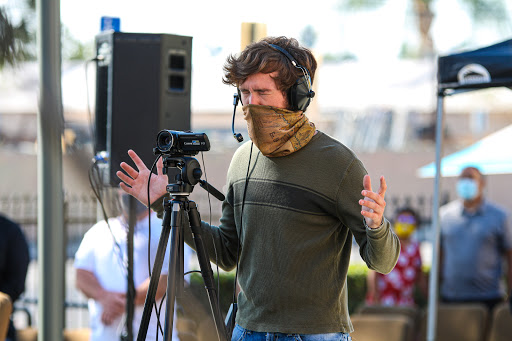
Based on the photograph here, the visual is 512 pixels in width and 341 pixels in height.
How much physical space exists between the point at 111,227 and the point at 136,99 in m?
0.62

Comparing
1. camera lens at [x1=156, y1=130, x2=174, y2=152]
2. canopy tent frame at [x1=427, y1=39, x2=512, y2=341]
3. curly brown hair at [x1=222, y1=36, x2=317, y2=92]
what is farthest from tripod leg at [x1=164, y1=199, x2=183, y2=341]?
canopy tent frame at [x1=427, y1=39, x2=512, y2=341]

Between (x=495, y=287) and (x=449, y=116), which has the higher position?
(x=449, y=116)

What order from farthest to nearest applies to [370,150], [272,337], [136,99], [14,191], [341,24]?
[341,24] → [370,150] → [14,191] → [136,99] → [272,337]

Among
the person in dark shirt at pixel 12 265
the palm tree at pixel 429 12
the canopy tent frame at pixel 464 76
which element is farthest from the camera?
the palm tree at pixel 429 12

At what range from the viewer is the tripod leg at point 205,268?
2.20 metres

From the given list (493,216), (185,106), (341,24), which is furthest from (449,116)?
(185,106)

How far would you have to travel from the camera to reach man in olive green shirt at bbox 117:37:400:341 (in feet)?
6.72

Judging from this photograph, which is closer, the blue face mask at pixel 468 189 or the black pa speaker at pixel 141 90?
the black pa speaker at pixel 141 90

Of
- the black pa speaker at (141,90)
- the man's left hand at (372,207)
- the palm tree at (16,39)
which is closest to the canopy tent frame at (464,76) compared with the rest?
the black pa speaker at (141,90)

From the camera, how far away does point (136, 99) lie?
305 centimetres

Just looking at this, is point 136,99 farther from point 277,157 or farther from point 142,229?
point 277,157

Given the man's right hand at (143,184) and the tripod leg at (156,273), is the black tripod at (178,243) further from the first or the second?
the man's right hand at (143,184)

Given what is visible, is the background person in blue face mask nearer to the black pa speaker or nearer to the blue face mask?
the blue face mask

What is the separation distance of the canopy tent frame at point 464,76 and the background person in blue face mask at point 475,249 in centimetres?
176
